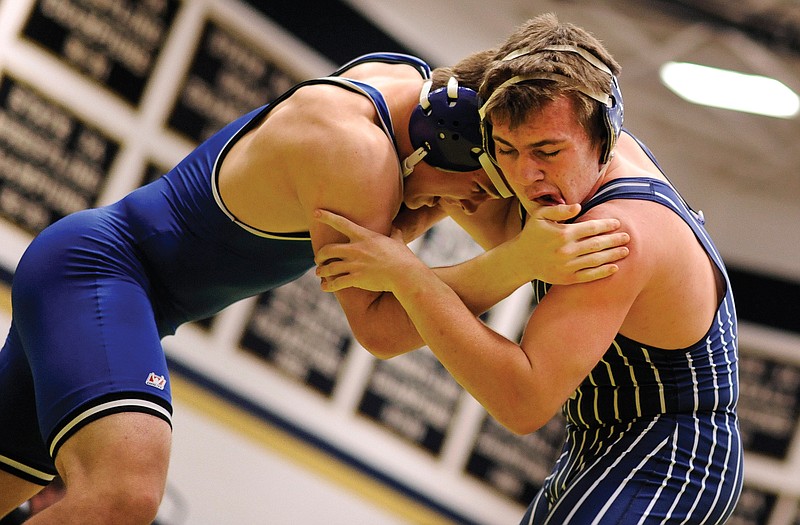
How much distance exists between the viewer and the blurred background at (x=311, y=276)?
18.3ft

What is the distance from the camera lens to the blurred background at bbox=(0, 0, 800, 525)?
18.3ft

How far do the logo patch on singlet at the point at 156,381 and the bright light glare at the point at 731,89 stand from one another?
18.5 ft

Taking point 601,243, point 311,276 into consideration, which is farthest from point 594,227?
point 311,276

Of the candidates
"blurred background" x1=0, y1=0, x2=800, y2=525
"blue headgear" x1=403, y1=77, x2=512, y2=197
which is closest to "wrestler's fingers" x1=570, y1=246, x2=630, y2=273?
"blue headgear" x1=403, y1=77, x2=512, y2=197

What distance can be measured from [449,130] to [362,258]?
409 mm

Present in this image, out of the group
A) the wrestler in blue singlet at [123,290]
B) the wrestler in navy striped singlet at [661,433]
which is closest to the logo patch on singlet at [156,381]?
the wrestler in blue singlet at [123,290]

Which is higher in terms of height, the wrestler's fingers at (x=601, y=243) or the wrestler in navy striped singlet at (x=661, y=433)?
the wrestler's fingers at (x=601, y=243)

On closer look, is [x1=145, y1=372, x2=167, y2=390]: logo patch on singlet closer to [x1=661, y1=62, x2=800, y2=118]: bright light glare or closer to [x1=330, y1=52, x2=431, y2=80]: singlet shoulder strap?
[x1=330, y1=52, x2=431, y2=80]: singlet shoulder strap

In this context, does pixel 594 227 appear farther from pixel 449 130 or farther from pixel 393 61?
pixel 393 61

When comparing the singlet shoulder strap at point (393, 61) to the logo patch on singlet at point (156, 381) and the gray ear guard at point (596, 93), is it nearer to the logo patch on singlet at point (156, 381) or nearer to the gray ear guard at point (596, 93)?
the gray ear guard at point (596, 93)

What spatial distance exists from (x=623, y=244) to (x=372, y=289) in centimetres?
58

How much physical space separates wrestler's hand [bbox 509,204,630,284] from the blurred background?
13.0 feet

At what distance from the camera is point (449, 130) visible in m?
2.39

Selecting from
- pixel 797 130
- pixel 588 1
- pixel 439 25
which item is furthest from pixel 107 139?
pixel 797 130
